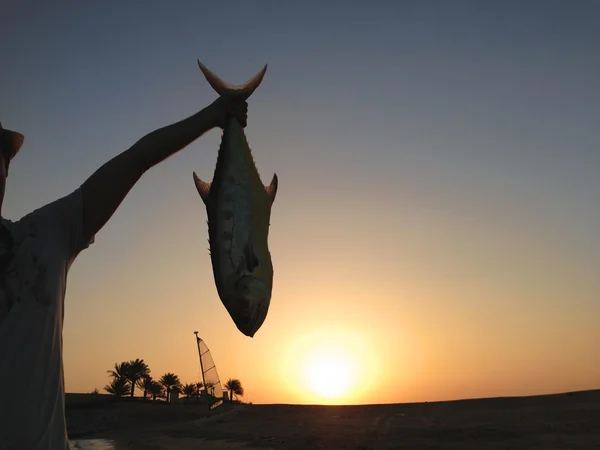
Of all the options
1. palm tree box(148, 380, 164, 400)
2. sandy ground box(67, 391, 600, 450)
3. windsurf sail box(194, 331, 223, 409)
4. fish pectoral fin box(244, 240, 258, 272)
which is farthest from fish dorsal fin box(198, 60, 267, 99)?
palm tree box(148, 380, 164, 400)

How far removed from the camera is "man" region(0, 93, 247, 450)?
6.31 ft

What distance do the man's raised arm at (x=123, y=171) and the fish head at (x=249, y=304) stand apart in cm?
71

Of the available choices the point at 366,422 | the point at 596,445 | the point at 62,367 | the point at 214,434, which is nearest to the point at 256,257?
the point at 62,367

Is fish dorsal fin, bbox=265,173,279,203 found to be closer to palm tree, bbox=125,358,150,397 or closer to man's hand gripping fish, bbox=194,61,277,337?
man's hand gripping fish, bbox=194,61,277,337

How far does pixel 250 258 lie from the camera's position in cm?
285

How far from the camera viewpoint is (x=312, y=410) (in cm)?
2816

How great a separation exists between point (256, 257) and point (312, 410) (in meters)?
26.9

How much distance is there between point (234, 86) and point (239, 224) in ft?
2.86

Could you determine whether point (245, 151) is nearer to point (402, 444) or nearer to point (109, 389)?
point (402, 444)

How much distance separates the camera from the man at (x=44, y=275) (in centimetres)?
192

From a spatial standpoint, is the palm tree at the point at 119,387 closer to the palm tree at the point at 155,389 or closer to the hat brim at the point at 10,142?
the palm tree at the point at 155,389

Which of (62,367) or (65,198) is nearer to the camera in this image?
(62,367)

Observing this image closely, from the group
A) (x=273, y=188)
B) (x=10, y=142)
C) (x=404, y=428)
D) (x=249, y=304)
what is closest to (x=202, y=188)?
(x=273, y=188)

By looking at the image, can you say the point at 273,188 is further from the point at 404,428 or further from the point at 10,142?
the point at 404,428
